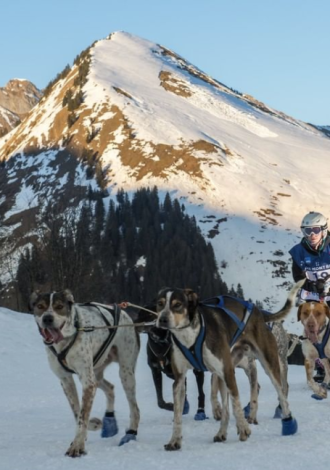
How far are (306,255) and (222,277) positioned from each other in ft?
336

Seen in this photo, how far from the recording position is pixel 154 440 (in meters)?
7.27

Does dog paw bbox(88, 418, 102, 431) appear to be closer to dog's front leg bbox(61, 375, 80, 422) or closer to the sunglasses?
dog's front leg bbox(61, 375, 80, 422)

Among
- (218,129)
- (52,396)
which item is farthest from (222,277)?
(52,396)

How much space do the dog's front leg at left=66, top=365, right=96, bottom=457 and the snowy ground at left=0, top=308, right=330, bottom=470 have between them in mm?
110

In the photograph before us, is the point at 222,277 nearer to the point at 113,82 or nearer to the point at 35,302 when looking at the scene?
the point at 113,82

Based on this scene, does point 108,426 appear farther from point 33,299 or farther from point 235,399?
point 33,299

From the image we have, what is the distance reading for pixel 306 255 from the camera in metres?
10.6

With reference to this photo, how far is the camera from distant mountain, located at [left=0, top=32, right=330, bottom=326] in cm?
12369

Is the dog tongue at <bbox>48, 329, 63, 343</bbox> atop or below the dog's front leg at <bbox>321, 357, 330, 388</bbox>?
atop

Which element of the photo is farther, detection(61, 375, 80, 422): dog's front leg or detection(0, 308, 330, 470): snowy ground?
detection(61, 375, 80, 422): dog's front leg

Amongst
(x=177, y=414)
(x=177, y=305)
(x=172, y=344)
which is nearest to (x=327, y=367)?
(x=172, y=344)

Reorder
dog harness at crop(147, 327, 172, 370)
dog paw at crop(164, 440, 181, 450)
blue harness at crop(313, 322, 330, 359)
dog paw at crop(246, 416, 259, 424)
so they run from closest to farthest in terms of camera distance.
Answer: dog paw at crop(164, 440, 181, 450) < dog paw at crop(246, 416, 259, 424) < dog harness at crop(147, 327, 172, 370) < blue harness at crop(313, 322, 330, 359)

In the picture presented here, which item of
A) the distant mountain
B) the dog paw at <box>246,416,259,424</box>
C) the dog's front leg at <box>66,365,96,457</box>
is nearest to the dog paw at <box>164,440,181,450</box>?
the dog's front leg at <box>66,365,96,457</box>

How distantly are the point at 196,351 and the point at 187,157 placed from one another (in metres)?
135
